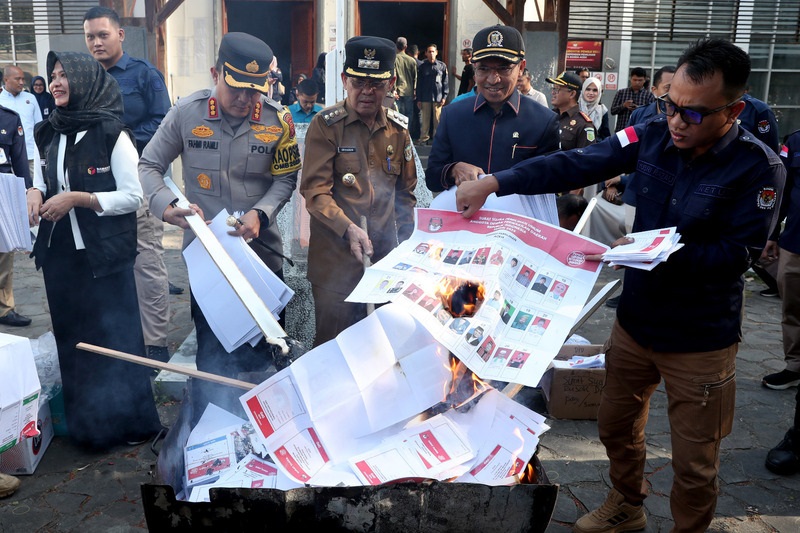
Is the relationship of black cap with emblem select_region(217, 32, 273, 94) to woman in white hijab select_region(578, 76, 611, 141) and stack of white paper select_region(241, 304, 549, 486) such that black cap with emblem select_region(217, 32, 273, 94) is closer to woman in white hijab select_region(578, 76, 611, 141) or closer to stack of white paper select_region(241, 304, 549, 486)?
stack of white paper select_region(241, 304, 549, 486)

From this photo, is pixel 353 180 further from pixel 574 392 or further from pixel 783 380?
pixel 783 380

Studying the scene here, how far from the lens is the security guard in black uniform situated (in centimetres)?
561

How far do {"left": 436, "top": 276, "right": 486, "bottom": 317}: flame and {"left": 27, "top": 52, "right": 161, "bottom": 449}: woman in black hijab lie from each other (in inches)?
78.4

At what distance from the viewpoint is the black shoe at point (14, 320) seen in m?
6.17

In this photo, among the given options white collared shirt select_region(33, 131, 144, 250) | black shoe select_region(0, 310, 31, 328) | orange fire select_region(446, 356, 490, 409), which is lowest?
black shoe select_region(0, 310, 31, 328)

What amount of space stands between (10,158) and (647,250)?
5216mm

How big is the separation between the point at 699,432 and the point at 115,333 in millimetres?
3072

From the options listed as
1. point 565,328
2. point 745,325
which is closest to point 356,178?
point 565,328

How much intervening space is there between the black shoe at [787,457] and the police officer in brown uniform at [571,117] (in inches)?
146

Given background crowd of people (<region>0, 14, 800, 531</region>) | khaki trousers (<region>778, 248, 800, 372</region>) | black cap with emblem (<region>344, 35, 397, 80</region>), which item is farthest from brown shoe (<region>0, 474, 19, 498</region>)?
khaki trousers (<region>778, 248, 800, 372</region>)

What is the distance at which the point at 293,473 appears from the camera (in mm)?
2588

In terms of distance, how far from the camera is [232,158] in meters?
3.94

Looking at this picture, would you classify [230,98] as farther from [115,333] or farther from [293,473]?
[293,473]

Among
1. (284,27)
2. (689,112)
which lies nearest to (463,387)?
(689,112)
